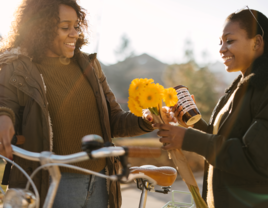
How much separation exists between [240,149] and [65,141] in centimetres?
122

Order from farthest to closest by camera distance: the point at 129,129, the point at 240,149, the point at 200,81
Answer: the point at 200,81 < the point at 129,129 < the point at 240,149

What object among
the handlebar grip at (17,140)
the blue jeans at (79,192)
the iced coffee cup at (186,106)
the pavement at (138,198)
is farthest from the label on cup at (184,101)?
the pavement at (138,198)

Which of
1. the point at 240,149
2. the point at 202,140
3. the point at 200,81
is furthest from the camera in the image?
the point at 200,81

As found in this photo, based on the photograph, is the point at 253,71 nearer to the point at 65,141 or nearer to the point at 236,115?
the point at 236,115

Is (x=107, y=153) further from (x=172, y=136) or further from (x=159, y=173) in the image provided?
(x=159, y=173)

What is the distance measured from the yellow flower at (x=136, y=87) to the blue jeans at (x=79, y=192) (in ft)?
2.61

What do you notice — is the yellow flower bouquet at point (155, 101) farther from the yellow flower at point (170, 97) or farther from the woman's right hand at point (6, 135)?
the woman's right hand at point (6, 135)

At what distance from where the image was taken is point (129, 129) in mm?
2227

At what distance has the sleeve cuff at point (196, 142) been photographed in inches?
62.5

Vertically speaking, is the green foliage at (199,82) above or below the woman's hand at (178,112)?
below

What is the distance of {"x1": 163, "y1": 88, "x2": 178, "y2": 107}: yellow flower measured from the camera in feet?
5.61

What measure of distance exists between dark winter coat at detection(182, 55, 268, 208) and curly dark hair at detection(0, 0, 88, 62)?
1.30 metres

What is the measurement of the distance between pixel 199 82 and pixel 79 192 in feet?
39.8

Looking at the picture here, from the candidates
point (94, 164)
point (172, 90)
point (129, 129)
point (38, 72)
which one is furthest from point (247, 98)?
point (38, 72)
